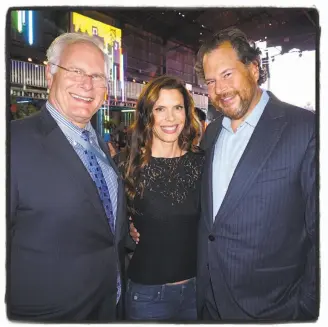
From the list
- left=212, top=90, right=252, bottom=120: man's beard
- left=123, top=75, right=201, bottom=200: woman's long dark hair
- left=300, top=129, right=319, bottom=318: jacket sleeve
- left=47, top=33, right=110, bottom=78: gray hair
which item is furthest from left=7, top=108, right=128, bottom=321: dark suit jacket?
left=300, top=129, right=319, bottom=318: jacket sleeve

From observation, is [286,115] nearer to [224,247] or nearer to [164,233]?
[224,247]

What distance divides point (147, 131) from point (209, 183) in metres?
0.49

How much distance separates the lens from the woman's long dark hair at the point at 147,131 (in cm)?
150

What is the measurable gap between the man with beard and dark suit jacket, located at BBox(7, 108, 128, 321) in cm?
50

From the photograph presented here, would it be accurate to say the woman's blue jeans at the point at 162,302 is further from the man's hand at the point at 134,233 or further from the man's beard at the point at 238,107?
the man's beard at the point at 238,107

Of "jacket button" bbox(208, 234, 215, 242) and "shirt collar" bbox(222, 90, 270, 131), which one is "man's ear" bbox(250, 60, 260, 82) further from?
"jacket button" bbox(208, 234, 215, 242)

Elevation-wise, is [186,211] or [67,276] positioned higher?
[186,211]

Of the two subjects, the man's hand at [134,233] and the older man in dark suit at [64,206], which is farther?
the man's hand at [134,233]

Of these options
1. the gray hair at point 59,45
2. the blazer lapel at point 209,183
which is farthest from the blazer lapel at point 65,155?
the blazer lapel at point 209,183

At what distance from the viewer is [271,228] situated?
1273 mm

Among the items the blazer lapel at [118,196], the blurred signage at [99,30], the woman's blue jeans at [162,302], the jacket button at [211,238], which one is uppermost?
the blurred signage at [99,30]

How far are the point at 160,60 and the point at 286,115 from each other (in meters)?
0.62

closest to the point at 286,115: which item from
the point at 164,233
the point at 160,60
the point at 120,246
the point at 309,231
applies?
the point at 309,231

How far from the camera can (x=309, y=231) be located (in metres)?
1.26
